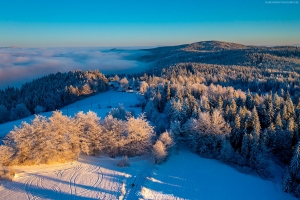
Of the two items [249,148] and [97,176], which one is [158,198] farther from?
[249,148]

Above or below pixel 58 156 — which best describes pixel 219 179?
below

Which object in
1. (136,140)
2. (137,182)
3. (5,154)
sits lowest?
(137,182)

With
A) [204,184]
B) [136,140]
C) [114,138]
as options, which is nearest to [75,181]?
[114,138]

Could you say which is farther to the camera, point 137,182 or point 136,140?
point 136,140

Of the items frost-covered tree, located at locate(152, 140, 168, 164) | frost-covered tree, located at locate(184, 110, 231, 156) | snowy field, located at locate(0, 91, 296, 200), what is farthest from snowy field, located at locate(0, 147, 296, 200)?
frost-covered tree, located at locate(184, 110, 231, 156)

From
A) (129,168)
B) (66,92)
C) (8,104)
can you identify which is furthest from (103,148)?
(8,104)

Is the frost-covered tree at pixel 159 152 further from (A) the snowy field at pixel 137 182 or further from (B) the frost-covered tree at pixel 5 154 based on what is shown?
(B) the frost-covered tree at pixel 5 154

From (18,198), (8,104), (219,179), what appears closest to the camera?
(18,198)

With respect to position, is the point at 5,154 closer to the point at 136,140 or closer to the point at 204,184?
the point at 136,140

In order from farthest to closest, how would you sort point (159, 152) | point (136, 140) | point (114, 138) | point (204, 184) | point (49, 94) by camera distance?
point (49, 94)
point (136, 140)
point (114, 138)
point (159, 152)
point (204, 184)
